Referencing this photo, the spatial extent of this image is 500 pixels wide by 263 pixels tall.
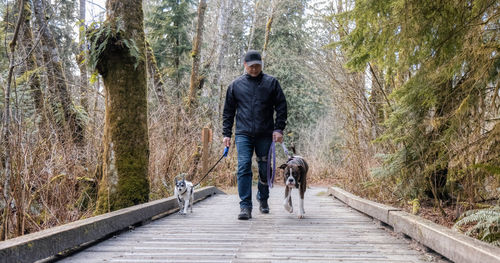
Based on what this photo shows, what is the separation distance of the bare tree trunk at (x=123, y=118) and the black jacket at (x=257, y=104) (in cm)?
133

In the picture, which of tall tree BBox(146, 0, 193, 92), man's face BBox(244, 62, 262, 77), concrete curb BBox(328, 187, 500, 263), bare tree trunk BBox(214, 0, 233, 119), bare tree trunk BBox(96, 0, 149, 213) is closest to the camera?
concrete curb BBox(328, 187, 500, 263)

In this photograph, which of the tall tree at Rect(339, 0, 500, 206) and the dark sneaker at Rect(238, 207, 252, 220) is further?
the dark sneaker at Rect(238, 207, 252, 220)

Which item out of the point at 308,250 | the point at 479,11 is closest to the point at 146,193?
the point at 308,250

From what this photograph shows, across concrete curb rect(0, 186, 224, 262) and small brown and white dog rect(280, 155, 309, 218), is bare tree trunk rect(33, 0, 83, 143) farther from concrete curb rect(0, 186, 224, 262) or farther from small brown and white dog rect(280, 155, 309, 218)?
small brown and white dog rect(280, 155, 309, 218)

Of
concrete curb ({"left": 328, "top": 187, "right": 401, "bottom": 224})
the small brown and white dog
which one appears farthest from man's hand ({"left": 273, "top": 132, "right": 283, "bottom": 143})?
concrete curb ({"left": 328, "top": 187, "right": 401, "bottom": 224})

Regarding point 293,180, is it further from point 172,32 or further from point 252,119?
point 172,32

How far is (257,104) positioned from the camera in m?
Answer: 5.88

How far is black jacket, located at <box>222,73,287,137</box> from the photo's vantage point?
231 inches

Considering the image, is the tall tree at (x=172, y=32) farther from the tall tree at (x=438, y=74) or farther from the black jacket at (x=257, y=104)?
the tall tree at (x=438, y=74)

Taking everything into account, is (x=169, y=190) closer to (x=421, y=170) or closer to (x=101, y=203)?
(x=101, y=203)

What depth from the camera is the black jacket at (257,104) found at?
5.88 meters

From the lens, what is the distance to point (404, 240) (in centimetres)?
426

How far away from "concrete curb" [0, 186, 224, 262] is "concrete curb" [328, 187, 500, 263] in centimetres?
312

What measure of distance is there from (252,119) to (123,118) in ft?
6.08
